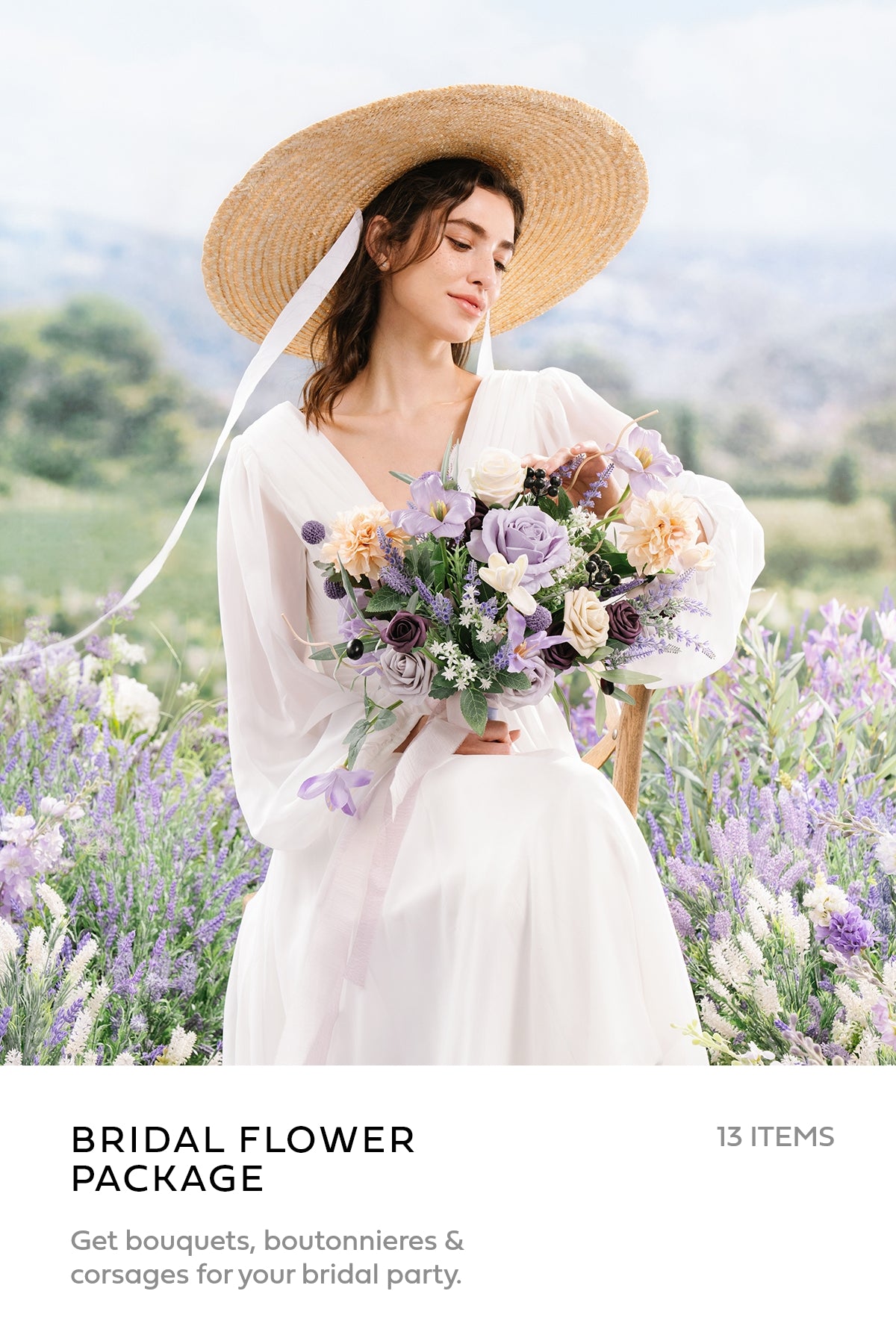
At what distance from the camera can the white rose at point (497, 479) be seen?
1586 millimetres

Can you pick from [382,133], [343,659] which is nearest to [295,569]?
[343,659]

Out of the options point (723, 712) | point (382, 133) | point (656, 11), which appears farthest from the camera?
point (656, 11)

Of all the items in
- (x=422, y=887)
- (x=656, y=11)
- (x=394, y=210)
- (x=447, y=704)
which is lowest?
(x=422, y=887)

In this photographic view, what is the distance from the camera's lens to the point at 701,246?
6.79 meters

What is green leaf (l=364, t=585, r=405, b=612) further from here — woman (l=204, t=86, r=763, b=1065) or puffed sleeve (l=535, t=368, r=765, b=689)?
puffed sleeve (l=535, t=368, r=765, b=689)

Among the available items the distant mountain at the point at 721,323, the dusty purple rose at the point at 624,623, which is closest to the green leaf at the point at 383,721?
the dusty purple rose at the point at 624,623

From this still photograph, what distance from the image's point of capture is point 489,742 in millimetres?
1745

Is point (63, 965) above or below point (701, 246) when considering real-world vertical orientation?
below

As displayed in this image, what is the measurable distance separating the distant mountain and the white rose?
5.10 metres

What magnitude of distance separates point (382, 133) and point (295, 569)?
689 mm

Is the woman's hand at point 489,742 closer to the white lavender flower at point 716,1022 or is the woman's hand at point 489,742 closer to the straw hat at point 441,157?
the white lavender flower at point 716,1022

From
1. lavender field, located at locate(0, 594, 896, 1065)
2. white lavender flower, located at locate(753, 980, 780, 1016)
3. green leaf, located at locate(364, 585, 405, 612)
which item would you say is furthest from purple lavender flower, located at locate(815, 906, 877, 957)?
green leaf, located at locate(364, 585, 405, 612)

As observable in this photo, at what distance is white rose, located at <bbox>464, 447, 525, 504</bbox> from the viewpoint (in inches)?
62.4

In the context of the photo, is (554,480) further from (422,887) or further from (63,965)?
(63,965)
